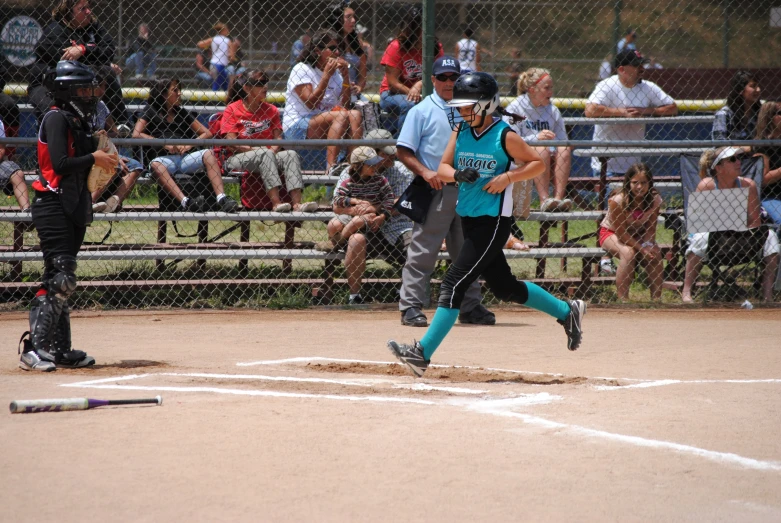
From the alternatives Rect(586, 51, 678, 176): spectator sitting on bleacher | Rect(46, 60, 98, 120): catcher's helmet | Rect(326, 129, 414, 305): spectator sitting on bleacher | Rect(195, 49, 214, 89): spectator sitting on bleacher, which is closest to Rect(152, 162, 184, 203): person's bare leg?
Rect(326, 129, 414, 305): spectator sitting on bleacher

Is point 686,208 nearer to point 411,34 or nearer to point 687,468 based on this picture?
point 411,34

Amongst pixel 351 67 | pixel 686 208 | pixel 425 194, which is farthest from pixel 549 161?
pixel 351 67

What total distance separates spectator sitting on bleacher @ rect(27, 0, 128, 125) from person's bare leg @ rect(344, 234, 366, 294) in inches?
112

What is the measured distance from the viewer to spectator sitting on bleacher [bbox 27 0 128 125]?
9008 millimetres

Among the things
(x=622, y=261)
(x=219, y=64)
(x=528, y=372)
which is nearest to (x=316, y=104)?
(x=622, y=261)

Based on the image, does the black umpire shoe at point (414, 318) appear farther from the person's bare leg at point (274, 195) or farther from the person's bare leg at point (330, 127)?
the person's bare leg at point (330, 127)

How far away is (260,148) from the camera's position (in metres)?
9.35

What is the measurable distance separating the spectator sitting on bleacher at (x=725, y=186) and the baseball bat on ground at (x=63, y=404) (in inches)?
239

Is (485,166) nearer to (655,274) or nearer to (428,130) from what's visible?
(428,130)

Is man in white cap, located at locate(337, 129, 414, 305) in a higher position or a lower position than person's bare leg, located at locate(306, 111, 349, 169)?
lower

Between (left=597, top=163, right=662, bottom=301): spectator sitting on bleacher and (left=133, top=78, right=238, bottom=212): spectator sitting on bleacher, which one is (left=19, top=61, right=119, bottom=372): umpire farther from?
(left=597, top=163, right=662, bottom=301): spectator sitting on bleacher

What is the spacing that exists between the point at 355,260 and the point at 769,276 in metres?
4.07

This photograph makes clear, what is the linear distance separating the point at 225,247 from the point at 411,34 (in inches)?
111

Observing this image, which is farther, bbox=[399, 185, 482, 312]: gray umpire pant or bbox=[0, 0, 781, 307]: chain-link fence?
bbox=[0, 0, 781, 307]: chain-link fence
